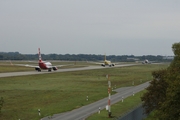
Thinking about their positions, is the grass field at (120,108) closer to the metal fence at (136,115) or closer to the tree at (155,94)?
the metal fence at (136,115)

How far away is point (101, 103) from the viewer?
48.3 m

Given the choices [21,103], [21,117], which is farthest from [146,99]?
[21,103]

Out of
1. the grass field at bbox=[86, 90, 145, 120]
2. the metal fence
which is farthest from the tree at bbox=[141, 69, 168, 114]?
the grass field at bbox=[86, 90, 145, 120]

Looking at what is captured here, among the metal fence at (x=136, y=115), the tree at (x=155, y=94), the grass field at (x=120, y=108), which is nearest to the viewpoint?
the metal fence at (x=136, y=115)

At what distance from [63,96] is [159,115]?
3079 centimetres

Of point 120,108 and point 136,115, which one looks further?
point 120,108

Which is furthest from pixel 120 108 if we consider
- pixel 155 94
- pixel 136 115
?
pixel 136 115

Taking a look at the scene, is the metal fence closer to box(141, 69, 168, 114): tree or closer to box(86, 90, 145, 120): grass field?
box(141, 69, 168, 114): tree

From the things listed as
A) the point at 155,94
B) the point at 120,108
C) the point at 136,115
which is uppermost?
the point at 155,94

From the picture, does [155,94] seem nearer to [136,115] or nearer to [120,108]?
[136,115]

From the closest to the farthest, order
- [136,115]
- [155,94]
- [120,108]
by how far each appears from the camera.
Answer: [136,115]
[155,94]
[120,108]

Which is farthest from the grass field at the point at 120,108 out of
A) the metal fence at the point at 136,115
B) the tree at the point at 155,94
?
→ the tree at the point at 155,94

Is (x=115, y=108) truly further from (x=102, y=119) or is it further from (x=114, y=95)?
(x=114, y=95)

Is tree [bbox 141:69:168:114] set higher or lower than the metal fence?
higher
